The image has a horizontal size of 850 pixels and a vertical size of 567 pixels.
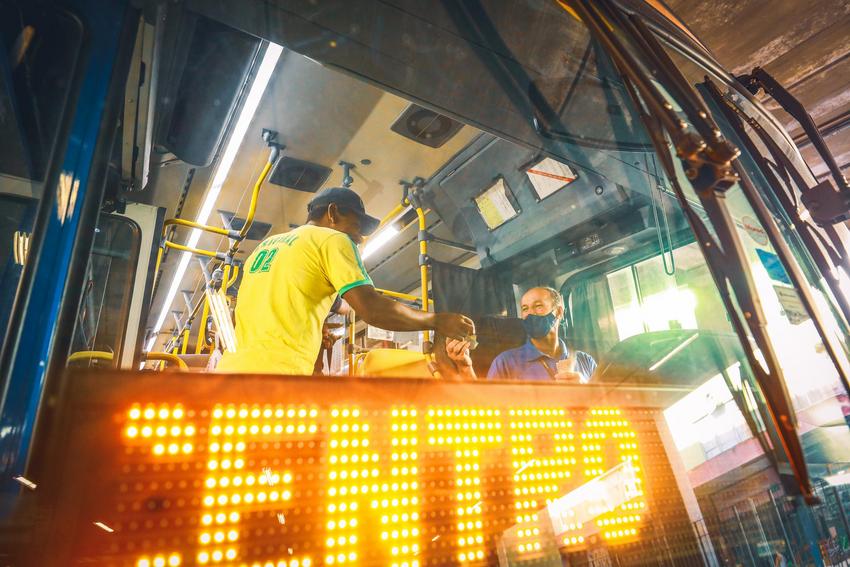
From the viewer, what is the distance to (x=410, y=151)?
428 centimetres

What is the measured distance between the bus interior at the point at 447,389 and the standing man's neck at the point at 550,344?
0.80m

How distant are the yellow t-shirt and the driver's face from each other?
2.50m

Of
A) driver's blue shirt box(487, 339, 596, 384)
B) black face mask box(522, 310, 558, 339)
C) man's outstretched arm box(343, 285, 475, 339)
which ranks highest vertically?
black face mask box(522, 310, 558, 339)

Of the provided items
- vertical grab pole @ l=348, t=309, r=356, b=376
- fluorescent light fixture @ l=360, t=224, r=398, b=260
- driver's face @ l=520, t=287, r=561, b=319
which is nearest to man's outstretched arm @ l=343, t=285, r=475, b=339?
vertical grab pole @ l=348, t=309, r=356, b=376

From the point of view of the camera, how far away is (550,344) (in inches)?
153

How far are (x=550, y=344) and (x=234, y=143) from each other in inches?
136

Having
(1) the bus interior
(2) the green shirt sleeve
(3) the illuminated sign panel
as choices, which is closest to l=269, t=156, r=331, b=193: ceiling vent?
(1) the bus interior

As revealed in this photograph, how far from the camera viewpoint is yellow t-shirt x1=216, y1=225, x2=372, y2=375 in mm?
1873

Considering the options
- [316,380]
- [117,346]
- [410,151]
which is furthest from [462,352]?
[316,380]

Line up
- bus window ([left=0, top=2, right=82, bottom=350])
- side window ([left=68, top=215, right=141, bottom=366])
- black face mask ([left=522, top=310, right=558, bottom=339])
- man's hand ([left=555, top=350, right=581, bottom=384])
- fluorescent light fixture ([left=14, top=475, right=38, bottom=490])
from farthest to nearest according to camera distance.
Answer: black face mask ([left=522, top=310, right=558, bottom=339]), man's hand ([left=555, top=350, right=581, bottom=384]), side window ([left=68, top=215, right=141, bottom=366]), bus window ([left=0, top=2, right=82, bottom=350]), fluorescent light fixture ([left=14, top=475, right=38, bottom=490])

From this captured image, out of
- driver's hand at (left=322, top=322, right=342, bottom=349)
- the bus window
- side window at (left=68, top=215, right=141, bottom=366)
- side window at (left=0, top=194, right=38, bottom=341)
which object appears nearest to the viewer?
the bus window

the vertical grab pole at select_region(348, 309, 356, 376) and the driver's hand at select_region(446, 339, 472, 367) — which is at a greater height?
the vertical grab pole at select_region(348, 309, 356, 376)

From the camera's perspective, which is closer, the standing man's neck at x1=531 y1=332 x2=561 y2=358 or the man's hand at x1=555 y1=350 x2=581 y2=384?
the man's hand at x1=555 y1=350 x2=581 y2=384

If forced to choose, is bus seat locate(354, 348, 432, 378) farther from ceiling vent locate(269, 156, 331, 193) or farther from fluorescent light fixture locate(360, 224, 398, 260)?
ceiling vent locate(269, 156, 331, 193)
